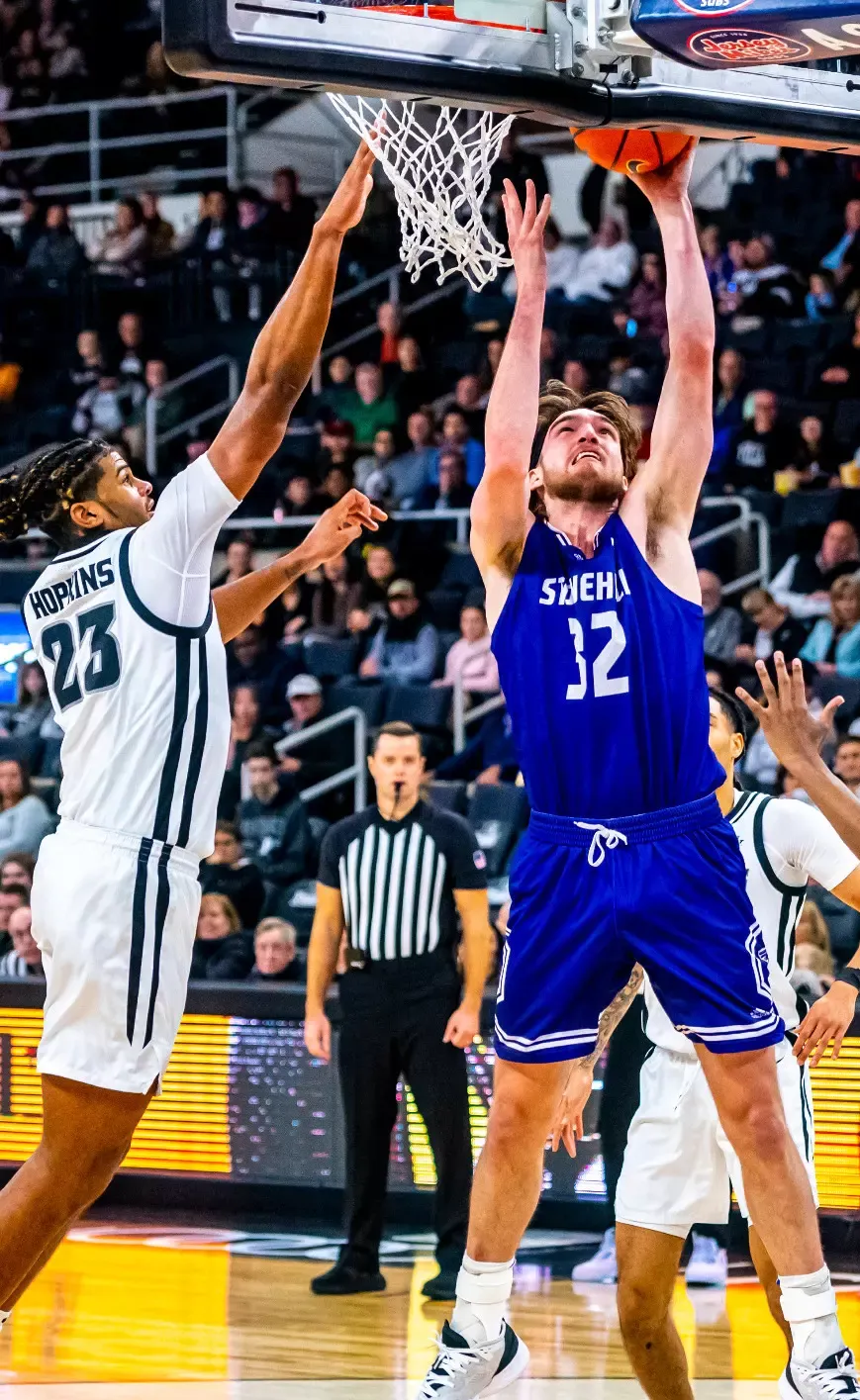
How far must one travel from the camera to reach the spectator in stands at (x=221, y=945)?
10.8 m

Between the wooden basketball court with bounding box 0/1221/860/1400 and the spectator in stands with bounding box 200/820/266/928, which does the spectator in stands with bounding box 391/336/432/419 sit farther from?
the wooden basketball court with bounding box 0/1221/860/1400

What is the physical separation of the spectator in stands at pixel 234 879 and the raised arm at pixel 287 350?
21.8 feet

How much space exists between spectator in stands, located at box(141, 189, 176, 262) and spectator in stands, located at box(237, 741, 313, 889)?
6.13m

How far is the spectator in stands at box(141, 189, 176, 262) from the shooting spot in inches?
679

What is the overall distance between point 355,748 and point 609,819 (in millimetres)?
8654

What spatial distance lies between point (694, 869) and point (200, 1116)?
6275mm

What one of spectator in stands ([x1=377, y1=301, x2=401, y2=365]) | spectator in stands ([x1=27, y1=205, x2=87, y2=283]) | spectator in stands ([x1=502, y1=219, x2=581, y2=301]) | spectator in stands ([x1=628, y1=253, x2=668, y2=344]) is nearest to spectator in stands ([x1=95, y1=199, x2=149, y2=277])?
spectator in stands ([x1=27, y1=205, x2=87, y2=283])

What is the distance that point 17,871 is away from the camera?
38.3 feet

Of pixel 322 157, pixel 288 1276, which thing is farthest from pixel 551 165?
pixel 288 1276

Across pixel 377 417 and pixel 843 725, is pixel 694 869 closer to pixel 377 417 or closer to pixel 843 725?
pixel 843 725

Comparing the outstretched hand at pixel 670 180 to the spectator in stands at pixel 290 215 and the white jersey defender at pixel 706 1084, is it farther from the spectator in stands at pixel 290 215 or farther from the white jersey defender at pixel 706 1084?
the spectator in stands at pixel 290 215

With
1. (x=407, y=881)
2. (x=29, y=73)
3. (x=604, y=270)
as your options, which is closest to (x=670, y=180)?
(x=407, y=881)

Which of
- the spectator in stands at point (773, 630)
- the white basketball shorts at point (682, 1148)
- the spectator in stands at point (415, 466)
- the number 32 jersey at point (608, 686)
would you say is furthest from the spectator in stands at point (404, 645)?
the number 32 jersey at point (608, 686)

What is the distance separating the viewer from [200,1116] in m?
10.4
